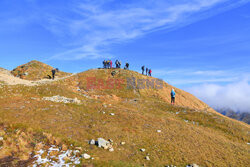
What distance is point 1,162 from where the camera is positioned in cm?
795

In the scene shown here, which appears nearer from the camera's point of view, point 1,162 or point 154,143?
point 1,162

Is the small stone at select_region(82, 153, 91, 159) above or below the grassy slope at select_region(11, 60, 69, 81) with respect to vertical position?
below

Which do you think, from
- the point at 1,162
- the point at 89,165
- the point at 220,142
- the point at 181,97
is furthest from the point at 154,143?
the point at 181,97

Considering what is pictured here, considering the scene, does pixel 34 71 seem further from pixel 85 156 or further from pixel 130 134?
pixel 85 156

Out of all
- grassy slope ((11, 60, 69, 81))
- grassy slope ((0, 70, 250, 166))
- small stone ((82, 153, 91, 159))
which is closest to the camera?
small stone ((82, 153, 91, 159))

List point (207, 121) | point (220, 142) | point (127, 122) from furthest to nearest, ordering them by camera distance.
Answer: point (207, 121) → point (127, 122) → point (220, 142)

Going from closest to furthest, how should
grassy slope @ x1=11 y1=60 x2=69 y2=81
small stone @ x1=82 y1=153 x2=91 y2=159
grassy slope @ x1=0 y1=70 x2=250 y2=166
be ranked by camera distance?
small stone @ x1=82 y1=153 x2=91 y2=159, grassy slope @ x1=0 y1=70 x2=250 y2=166, grassy slope @ x1=11 y1=60 x2=69 y2=81

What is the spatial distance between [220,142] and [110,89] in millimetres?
32496

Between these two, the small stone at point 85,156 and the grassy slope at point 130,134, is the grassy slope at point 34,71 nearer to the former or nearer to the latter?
the grassy slope at point 130,134

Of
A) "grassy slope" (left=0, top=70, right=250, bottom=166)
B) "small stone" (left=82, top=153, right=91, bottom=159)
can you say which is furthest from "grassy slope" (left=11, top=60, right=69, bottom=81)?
"small stone" (left=82, top=153, right=91, bottom=159)

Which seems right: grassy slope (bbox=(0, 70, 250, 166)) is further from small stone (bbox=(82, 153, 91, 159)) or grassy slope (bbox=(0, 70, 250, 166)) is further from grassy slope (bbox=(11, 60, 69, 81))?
grassy slope (bbox=(11, 60, 69, 81))

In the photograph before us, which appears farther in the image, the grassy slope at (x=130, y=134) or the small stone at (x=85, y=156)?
the grassy slope at (x=130, y=134)

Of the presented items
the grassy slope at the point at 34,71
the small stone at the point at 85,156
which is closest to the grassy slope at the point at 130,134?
the small stone at the point at 85,156

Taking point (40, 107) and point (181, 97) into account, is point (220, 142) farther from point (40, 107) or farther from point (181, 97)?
point (181, 97)
